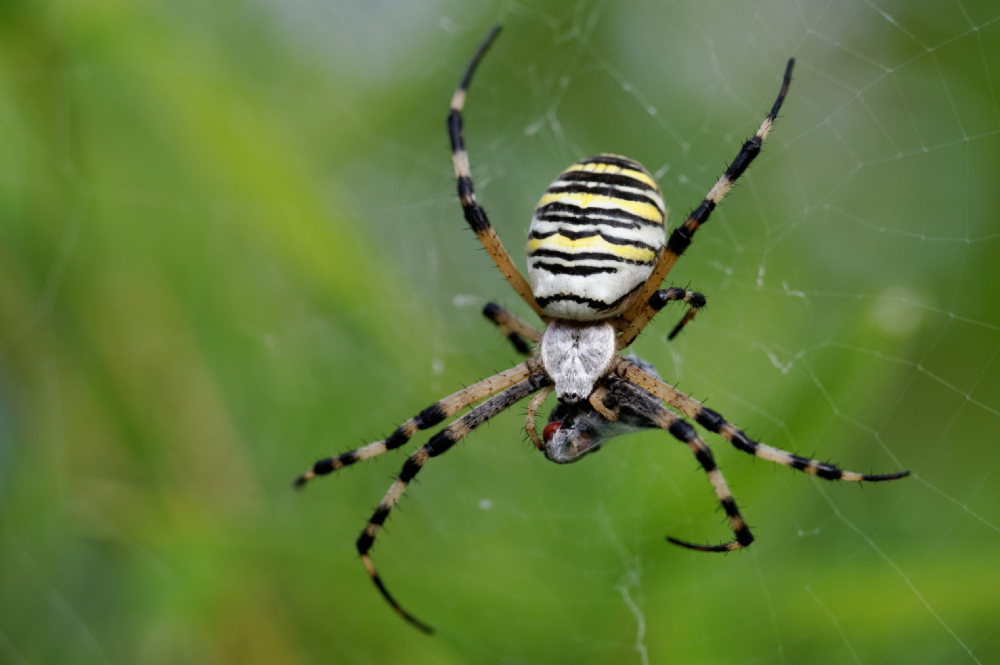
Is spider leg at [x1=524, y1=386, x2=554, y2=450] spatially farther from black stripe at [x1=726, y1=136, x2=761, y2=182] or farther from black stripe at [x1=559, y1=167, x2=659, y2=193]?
black stripe at [x1=726, y1=136, x2=761, y2=182]

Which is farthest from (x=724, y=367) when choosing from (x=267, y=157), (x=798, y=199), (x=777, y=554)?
(x=267, y=157)

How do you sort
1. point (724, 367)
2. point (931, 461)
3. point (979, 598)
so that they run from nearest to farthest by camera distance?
point (979, 598) → point (931, 461) → point (724, 367)

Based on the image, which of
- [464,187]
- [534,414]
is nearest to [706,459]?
[534,414]

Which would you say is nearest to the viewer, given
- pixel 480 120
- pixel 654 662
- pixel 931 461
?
pixel 654 662

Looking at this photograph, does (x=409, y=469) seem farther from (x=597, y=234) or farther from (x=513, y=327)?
(x=597, y=234)

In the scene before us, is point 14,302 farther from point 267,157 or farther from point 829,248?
point 829,248

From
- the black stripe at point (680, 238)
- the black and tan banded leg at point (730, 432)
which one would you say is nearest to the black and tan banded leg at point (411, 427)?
the black and tan banded leg at point (730, 432)

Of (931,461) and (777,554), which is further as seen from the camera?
(931,461)
